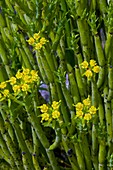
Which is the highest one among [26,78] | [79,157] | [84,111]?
[26,78]

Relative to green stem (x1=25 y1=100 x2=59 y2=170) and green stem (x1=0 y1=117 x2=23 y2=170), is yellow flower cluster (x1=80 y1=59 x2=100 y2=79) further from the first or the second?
green stem (x1=0 y1=117 x2=23 y2=170)

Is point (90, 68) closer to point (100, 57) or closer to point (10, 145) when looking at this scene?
point (100, 57)

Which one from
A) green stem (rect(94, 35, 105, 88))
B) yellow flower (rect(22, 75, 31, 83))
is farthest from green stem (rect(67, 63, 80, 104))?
yellow flower (rect(22, 75, 31, 83))

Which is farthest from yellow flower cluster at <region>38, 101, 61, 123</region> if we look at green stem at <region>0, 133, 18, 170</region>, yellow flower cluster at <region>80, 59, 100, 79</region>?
green stem at <region>0, 133, 18, 170</region>

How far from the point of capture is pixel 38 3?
820mm

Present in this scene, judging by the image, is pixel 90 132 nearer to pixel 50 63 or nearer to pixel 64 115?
pixel 64 115

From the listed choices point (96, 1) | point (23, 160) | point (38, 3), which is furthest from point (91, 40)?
point (23, 160)

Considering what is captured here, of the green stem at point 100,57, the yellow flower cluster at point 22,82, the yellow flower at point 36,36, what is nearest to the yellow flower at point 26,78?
the yellow flower cluster at point 22,82

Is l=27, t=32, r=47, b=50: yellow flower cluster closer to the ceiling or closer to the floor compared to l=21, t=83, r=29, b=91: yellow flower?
closer to the ceiling

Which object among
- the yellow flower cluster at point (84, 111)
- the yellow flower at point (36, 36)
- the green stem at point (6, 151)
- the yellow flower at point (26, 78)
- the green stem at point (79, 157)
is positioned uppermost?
the yellow flower at point (36, 36)

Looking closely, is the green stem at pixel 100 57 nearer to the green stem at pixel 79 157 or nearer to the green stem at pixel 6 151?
the green stem at pixel 79 157

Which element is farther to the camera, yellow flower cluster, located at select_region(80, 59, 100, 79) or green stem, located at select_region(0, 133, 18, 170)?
green stem, located at select_region(0, 133, 18, 170)

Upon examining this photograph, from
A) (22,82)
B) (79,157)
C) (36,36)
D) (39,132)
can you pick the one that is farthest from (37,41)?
(79,157)

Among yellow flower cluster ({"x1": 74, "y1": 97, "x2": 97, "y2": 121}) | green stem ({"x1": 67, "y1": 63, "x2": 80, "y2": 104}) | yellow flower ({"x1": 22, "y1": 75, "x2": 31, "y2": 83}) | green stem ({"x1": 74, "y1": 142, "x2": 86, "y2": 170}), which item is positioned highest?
yellow flower ({"x1": 22, "y1": 75, "x2": 31, "y2": 83})
